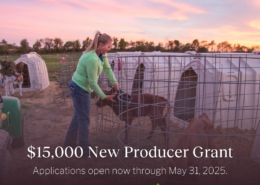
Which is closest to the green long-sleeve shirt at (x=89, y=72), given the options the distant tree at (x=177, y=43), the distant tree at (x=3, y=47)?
the distant tree at (x=177, y=43)

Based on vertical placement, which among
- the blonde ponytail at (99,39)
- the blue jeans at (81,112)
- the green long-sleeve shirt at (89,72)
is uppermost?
the blonde ponytail at (99,39)

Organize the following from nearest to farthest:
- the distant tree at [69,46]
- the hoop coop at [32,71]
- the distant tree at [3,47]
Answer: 1. the hoop coop at [32,71]
2. the distant tree at [3,47]
3. the distant tree at [69,46]

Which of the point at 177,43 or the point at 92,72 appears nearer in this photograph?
the point at 92,72

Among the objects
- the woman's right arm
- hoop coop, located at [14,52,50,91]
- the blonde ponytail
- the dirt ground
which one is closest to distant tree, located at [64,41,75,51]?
hoop coop, located at [14,52,50,91]

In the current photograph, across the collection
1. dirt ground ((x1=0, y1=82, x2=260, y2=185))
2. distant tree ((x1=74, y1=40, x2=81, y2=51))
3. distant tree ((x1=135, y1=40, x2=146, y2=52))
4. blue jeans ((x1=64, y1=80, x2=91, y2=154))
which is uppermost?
distant tree ((x1=74, y1=40, x2=81, y2=51))

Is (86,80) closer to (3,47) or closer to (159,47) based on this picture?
(159,47)

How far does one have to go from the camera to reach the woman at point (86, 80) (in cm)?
361

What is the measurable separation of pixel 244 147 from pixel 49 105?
6887 millimetres

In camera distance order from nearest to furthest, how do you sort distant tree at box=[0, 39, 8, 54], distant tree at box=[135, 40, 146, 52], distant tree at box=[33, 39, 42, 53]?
distant tree at box=[135, 40, 146, 52], distant tree at box=[0, 39, 8, 54], distant tree at box=[33, 39, 42, 53]

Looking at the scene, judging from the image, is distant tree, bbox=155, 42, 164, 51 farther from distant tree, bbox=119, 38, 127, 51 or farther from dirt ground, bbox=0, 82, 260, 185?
dirt ground, bbox=0, 82, 260, 185

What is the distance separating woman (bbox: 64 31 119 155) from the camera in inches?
142

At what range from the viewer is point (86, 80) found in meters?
3.84

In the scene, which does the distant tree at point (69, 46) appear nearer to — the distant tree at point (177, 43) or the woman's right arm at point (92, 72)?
the distant tree at point (177, 43)

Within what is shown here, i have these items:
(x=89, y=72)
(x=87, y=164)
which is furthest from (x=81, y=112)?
(x=87, y=164)
